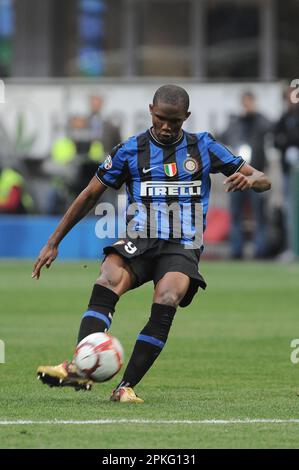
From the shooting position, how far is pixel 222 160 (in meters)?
8.71

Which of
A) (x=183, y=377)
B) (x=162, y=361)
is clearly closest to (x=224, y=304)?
(x=162, y=361)

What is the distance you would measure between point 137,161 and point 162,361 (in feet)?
8.56

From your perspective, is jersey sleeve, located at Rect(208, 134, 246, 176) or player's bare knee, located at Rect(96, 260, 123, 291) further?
jersey sleeve, located at Rect(208, 134, 246, 176)

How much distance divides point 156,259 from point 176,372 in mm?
1646

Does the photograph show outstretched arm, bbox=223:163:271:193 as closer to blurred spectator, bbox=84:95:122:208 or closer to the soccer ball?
the soccer ball

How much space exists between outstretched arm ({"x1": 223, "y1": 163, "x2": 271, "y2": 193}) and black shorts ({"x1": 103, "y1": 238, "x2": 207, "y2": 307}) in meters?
0.52

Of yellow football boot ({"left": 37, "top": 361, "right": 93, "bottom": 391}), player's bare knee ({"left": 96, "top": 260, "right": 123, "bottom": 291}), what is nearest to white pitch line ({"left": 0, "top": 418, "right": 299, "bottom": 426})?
yellow football boot ({"left": 37, "top": 361, "right": 93, "bottom": 391})

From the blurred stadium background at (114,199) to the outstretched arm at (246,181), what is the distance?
51.9 inches

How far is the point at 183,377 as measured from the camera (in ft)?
31.9

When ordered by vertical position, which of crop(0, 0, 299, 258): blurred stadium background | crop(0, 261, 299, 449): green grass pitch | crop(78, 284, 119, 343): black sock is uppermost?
crop(0, 0, 299, 258): blurred stadium background

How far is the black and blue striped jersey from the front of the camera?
8664 millimetres

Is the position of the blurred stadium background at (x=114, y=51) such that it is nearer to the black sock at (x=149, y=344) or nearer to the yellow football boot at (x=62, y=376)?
the black sock at (x=149, y=344)

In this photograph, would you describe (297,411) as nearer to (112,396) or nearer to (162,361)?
(112,396)

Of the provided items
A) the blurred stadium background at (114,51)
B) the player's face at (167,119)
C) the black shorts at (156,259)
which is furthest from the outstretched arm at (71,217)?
the blurred stadium background at (114,51)
